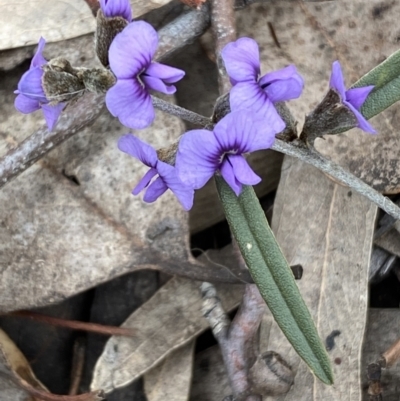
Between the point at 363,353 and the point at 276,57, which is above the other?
the point at 276,57

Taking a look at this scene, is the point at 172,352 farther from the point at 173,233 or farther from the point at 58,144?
the point at 58,144

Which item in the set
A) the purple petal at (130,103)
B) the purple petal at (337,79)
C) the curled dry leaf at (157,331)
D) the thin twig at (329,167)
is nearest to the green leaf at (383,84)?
the thin twig at (329,167)

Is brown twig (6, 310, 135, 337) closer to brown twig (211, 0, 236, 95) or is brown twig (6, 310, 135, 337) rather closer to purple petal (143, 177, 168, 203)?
purple petal (143, 177, 168, 203)

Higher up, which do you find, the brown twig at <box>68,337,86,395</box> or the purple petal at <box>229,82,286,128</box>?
the purple petal at <box>229,82,286,128</box>

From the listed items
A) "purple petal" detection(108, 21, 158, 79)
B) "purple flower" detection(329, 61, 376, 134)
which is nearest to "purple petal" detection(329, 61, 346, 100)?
"purple flower" detection(329, 61, 376, 134)

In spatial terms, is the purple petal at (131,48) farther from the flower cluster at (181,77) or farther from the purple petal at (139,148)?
the purple petal at (139,148)

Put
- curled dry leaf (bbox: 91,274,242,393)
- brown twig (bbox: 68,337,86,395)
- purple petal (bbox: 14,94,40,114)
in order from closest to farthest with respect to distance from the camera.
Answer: purple petal (bbox: 14,94,40,114) < curled dry leaf (bbox: 91,274,242,393) < brown twig (bbox: 68,337,86,395)

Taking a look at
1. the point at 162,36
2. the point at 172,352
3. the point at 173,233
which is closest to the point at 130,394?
the point at 172,352
